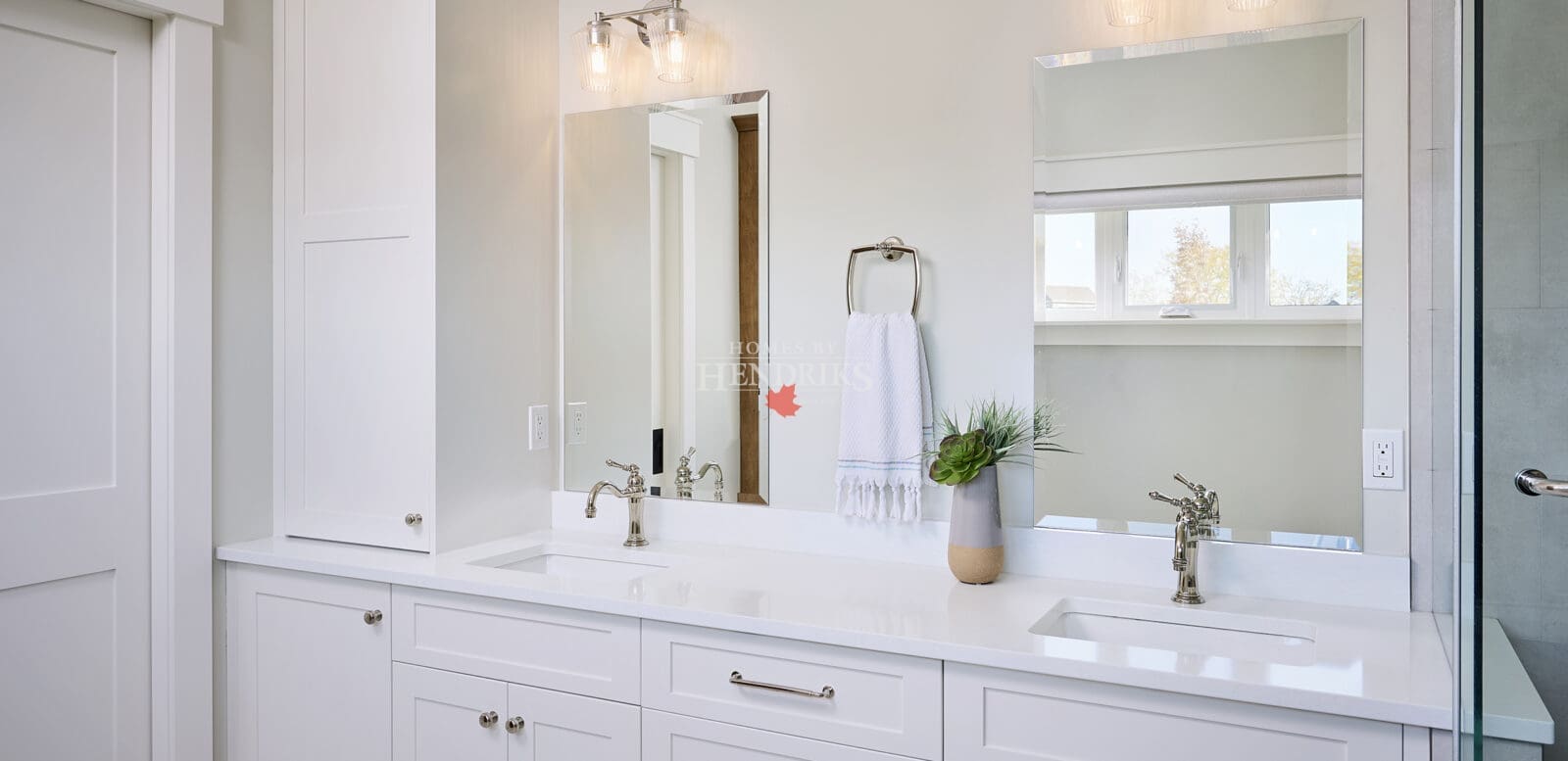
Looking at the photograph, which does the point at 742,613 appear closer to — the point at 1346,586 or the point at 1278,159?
the point at 1346,586

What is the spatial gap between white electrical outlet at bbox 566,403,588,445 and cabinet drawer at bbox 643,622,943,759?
0.88 m

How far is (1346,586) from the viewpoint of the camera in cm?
177

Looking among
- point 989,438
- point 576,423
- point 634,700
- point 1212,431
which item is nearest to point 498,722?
point 634,700

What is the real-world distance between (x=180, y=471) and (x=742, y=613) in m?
1.36

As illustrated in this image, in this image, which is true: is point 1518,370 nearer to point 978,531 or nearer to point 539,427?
point 978,531

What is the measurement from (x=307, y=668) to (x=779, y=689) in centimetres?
119

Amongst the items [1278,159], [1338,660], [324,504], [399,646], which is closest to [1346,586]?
[1338,660]

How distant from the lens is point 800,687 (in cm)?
168

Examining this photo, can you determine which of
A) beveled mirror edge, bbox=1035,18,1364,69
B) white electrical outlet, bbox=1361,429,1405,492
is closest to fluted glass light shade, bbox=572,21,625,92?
beveled mirror edge, bbox=1035,18,1364,69

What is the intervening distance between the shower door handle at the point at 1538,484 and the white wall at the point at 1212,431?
83cm

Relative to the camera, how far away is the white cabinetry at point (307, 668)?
212 cm

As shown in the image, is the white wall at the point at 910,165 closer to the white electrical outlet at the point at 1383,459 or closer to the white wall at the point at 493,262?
the white electrical outlet at the point at 1383,459

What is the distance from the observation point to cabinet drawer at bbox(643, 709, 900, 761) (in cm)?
165

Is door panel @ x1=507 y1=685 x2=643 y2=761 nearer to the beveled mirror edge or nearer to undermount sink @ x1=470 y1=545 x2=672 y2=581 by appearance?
undermount sink @ x1=470 y1=545 x2=672 y2=581
